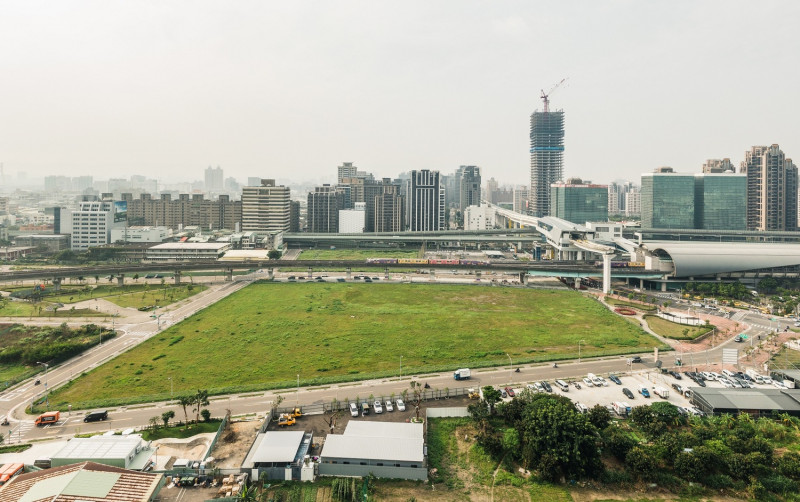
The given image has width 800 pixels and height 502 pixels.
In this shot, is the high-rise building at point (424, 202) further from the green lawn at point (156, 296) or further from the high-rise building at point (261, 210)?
the green lawn at point (156, 296)

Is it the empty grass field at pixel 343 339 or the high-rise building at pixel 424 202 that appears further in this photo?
the high-rise building at pixel 424 202

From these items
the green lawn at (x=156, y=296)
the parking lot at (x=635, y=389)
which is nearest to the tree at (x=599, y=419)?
the parking lot at (x=635, y=389)

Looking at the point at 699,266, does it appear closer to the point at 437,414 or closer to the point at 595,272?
the point at 595,272

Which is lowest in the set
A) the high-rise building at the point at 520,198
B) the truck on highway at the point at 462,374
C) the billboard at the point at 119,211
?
the truck on highway at the point at 462,374

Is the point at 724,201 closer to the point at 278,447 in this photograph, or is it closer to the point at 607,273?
the point at 607,273

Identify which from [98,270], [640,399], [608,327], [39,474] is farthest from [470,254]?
[39,474]

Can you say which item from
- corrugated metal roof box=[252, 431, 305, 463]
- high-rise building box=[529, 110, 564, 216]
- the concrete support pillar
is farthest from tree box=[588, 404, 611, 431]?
high-rise building box=[529, 110, 564, 216]

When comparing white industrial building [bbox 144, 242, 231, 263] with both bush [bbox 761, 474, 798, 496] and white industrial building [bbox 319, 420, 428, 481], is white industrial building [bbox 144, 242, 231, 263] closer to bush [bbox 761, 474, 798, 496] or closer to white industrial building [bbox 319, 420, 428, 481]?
white industrial building [bbox 319, 420, 428, 481]
